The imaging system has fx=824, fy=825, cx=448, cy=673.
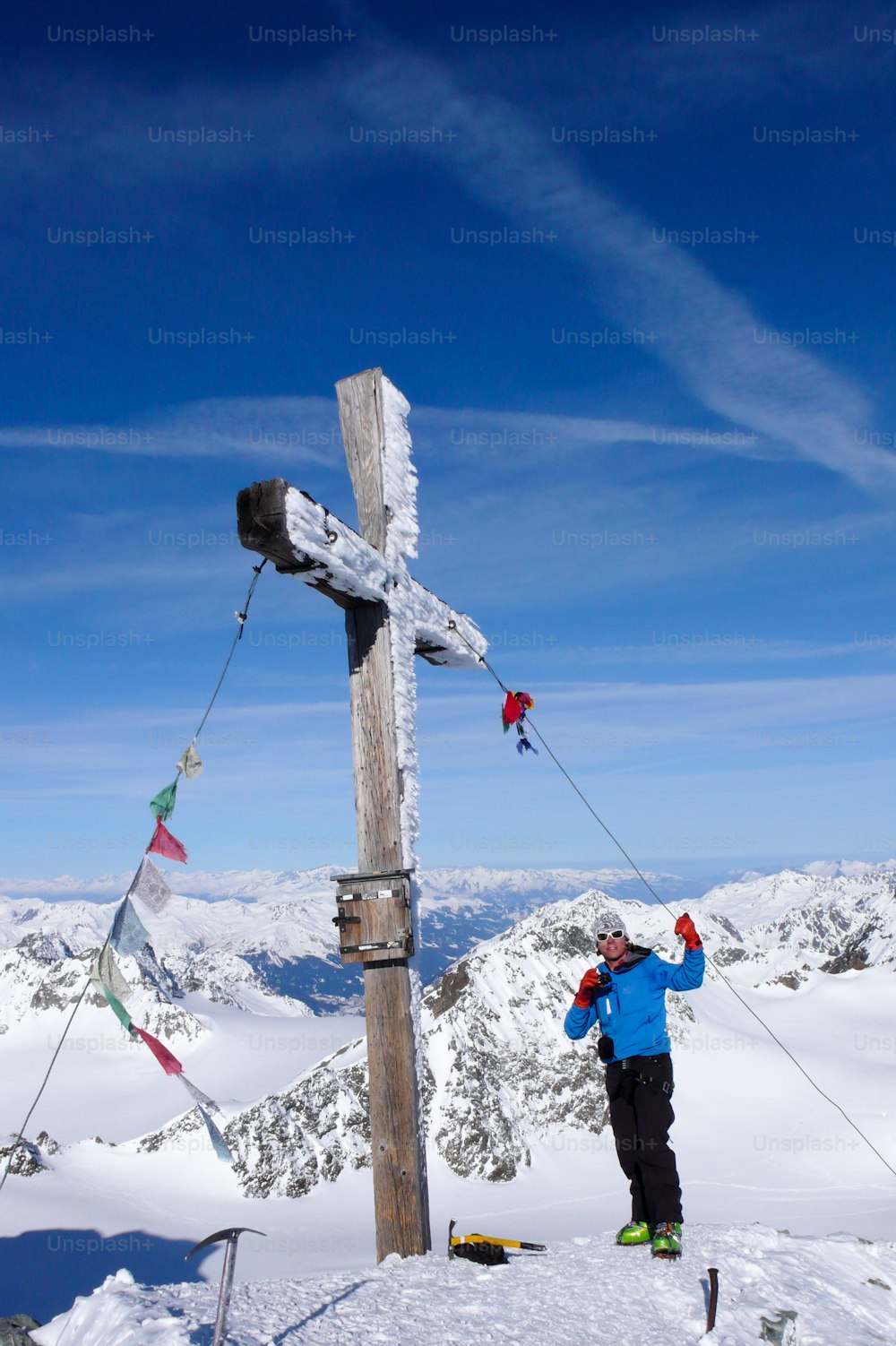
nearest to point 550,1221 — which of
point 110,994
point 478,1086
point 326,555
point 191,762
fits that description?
point 478,1086

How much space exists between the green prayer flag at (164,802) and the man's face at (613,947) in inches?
145

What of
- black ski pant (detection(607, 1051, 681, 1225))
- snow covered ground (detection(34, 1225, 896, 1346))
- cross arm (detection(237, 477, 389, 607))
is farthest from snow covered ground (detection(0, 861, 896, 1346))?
cross arm (detection(237, 477, 389, 607))

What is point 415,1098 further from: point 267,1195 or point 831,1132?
point 831,1132

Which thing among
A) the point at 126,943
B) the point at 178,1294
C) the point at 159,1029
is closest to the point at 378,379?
the point at 126,943

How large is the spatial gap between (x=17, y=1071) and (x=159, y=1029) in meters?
25.4

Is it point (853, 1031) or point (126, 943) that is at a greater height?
point (126, 943)

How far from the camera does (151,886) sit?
583 centimetres

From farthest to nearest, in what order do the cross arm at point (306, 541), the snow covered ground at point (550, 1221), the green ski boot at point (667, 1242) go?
the green ski boot at point (667, 1242) < the cross arm at point (306, 541) < the snow covered ground at point (550, 1221)

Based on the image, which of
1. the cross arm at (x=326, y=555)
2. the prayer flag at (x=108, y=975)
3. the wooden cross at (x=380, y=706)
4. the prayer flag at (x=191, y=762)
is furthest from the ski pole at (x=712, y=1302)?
the cross arm at (x=326, y=555)

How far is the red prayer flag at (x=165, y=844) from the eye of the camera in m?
5.92

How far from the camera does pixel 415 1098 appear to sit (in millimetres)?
5691

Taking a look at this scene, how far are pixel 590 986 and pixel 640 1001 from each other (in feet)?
1.36

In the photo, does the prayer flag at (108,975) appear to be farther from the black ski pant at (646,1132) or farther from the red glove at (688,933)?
the red glove at (688,933)

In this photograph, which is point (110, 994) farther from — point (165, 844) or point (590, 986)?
point (590, 986)
